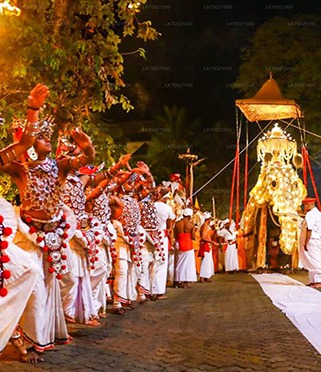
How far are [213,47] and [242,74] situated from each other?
1178cm

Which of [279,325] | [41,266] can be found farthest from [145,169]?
[41,266]

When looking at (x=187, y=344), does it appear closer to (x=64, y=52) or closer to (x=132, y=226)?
(x=132, y=226)

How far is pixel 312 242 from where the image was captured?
52.1 ft

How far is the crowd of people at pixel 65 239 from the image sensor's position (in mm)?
5852

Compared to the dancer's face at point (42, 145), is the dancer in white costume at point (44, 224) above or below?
below

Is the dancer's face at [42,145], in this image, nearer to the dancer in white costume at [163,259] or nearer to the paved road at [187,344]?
the paved road at [187,344]

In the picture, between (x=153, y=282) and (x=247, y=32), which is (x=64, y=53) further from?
(x=247, y=32)

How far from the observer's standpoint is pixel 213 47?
4284 cm

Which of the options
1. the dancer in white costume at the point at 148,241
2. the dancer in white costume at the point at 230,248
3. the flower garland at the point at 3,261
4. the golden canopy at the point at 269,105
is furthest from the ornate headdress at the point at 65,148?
the dancer in white costume at the point at 230,248

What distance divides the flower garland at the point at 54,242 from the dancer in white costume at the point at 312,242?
9351mm

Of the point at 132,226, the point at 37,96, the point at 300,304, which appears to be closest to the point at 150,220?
the point at 132,226

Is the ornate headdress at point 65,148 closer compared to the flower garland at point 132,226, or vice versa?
the ornate headdress at point 65,148

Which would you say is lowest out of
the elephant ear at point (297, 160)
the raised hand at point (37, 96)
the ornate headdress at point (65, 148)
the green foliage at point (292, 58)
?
the ornate headdress at point (65, 148)

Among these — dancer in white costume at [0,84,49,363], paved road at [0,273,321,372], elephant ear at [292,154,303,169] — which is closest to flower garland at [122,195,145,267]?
paved road at [0,273,321,372]
